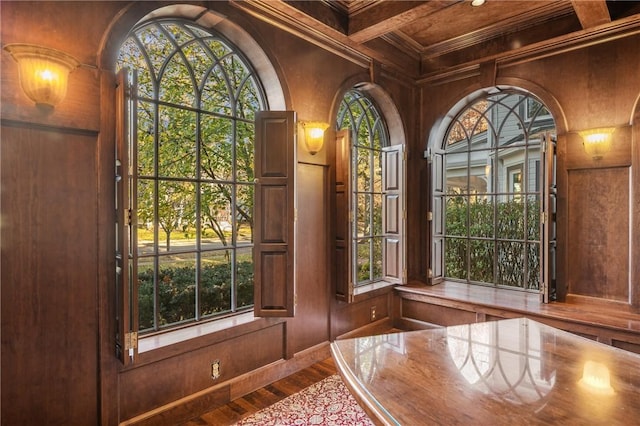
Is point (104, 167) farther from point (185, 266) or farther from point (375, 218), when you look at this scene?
point (375, 218)

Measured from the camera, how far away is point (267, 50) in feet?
9.67

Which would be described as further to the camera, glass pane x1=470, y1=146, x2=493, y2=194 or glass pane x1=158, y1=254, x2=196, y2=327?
glass pane x1=470, y1=146, x2=493, y2=194

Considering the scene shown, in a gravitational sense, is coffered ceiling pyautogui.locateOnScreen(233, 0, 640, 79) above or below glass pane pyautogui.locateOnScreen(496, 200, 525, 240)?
above

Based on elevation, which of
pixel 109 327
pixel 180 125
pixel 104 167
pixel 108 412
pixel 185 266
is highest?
pixel 180 125

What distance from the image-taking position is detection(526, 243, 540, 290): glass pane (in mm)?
4062

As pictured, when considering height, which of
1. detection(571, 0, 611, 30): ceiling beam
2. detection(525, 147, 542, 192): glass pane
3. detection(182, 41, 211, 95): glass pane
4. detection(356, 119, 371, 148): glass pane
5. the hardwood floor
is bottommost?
the hardwood floor

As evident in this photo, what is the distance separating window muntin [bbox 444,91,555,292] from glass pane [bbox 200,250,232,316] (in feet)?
9.30

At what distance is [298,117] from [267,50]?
601mm

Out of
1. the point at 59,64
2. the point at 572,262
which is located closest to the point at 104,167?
the point at 59,64

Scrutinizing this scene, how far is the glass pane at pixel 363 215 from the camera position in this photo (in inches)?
165

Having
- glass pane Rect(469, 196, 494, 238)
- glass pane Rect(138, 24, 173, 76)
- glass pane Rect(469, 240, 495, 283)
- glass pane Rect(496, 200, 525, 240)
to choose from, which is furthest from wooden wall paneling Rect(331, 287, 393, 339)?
glass pane Rect(138, 24, 173, 76)

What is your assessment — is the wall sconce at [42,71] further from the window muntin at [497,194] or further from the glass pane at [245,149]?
the window muntin at [497,194]

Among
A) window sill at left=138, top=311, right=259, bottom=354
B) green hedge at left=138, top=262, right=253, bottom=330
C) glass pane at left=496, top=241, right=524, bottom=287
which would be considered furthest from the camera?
glass pane at left=496, top=241, right=524, bottom=287

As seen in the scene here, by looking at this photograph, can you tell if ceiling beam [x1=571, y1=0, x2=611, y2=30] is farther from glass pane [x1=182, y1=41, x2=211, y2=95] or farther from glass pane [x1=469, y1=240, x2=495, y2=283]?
glass pane [x1=182, y1=41, x2=211, y2=95]
